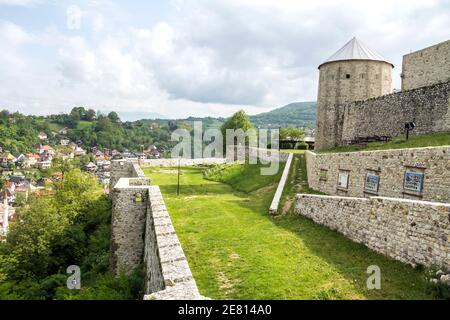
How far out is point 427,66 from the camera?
23.1m

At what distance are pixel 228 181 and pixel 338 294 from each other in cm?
2063

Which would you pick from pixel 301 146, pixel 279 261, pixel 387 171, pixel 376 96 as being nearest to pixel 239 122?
pixel 301 146

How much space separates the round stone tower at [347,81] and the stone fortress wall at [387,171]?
37.1ft

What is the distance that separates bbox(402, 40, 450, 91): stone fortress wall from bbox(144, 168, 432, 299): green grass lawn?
52.5 ft

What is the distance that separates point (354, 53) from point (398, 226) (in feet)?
74.5

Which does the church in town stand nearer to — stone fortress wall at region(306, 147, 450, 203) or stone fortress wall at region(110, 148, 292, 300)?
stone fortress wall at region(306, 147, 450, 203)

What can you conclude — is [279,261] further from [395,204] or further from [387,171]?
[387,171]

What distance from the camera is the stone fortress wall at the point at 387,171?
31.5 feet

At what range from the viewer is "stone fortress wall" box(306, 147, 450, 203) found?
9.60m

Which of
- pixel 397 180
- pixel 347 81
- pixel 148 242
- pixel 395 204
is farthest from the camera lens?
pixel 347 81

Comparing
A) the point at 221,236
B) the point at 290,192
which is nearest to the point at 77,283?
the point at 221,236

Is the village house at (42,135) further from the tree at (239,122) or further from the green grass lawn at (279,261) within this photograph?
the green grass lawn at (279,261)

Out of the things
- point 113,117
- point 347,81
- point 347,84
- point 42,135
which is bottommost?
point 42,135

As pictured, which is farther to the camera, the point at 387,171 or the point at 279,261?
the point at 387,171
